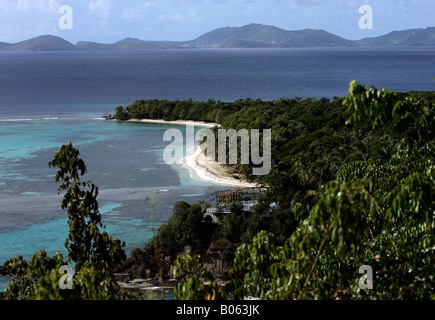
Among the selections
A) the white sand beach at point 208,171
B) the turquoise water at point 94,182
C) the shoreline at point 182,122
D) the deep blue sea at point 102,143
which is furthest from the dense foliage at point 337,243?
the shoreline at point 182,122

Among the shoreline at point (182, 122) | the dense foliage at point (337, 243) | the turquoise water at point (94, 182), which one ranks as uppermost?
the dense foliage at point (337, 243)

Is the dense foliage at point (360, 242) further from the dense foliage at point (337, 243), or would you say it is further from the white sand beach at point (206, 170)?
the white sand beach at point (206, 170)

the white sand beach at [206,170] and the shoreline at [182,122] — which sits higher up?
the shoreline at [182,122]

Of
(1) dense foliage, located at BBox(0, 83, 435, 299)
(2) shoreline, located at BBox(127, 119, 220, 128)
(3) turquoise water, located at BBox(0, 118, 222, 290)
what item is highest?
(1) dense foliage, located at BBox(0, 83, 435, 299)

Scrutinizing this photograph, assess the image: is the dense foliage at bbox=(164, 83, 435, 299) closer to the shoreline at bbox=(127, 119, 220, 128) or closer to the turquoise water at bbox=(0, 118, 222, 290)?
the turquoise water at bbox=(0, 118, 222, 290)

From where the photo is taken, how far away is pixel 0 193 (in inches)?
1521

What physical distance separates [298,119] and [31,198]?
91.1 feet

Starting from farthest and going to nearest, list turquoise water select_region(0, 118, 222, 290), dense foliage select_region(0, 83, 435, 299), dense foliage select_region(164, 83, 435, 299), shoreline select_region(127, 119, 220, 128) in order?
shoreline select_region(127, 119, 220, 128) → turquoise water select_region(0, 118, 222, 290) → dense foliage select_region(0, 83, 435, 299) → dense foliage select_region(164, 83, 435, 299)

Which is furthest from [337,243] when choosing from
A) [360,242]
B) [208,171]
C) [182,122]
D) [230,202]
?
[182,122]

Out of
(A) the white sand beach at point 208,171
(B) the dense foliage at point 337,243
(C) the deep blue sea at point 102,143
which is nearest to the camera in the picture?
(B) the dense foliage at point 337,243

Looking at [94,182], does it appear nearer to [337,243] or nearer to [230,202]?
[230,202]

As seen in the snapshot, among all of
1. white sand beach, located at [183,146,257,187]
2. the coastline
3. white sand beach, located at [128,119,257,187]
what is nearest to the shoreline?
the coastline

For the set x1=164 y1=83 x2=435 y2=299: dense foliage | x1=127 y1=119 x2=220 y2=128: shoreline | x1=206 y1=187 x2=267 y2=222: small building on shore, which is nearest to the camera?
x1=164 y1=83 x2=435 y2=299: dense foliage

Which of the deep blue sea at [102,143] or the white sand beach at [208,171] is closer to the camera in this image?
the deep blue sea at [102,143]
